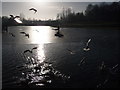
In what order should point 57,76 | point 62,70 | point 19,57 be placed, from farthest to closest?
1. point 19,57
2. point 62,70
3. point 57,76

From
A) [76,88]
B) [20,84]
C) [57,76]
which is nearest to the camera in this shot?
[76,88]

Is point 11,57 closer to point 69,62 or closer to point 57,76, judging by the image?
point 69,62

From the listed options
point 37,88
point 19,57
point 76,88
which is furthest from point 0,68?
point 76,88

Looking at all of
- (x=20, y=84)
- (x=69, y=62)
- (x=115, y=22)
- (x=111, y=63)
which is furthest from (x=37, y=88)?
(x=115, y=22)

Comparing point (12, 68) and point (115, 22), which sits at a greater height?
point (115, 22)

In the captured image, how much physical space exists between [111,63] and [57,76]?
14.1 m

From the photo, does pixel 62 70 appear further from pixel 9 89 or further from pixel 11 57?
pixel 11 57

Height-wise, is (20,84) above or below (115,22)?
below

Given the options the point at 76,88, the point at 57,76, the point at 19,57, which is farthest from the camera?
the point at 19,57

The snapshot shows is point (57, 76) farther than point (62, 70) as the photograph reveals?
No

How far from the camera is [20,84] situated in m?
31.7

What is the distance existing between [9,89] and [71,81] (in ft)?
26.4

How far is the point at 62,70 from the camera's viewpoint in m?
38.0

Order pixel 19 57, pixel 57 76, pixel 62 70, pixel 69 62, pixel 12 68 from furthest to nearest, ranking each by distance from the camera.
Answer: pixel 19 57
pixel 69 62
pixel 12 68
pixel 62 70
pixel 57 76
